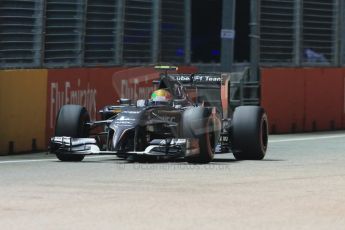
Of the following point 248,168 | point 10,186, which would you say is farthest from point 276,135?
point 10,186

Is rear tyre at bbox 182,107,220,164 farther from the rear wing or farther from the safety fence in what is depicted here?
the safety fence

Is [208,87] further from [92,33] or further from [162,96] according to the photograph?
[92,33]

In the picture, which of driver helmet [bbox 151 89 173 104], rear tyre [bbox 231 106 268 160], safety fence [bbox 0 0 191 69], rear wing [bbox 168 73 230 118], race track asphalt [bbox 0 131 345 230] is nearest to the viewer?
race track asphalt [bbox 0 131 345 230]

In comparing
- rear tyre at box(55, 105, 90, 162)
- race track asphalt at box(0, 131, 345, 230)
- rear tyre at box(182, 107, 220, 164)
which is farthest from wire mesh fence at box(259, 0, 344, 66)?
rear tyre at box(182, 107, 220, 164)

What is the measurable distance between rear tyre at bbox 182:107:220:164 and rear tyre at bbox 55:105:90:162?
1.67 metres

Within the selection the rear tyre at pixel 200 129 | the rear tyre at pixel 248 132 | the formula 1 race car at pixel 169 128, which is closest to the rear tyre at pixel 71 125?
the formula 1 race car at pixel 169 128

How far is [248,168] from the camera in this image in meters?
14.3

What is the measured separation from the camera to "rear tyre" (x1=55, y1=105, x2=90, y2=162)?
15281mm

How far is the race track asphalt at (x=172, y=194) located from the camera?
29.2 ft

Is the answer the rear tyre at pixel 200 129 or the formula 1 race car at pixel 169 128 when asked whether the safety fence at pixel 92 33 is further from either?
the rear tyre at pixel 200 129

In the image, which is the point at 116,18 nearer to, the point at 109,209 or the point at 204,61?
the point at 204,61

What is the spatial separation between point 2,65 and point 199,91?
17.2ft

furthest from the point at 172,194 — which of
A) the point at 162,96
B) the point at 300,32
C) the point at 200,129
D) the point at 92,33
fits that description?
the point at 300,32

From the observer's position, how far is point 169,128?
15.1 m
